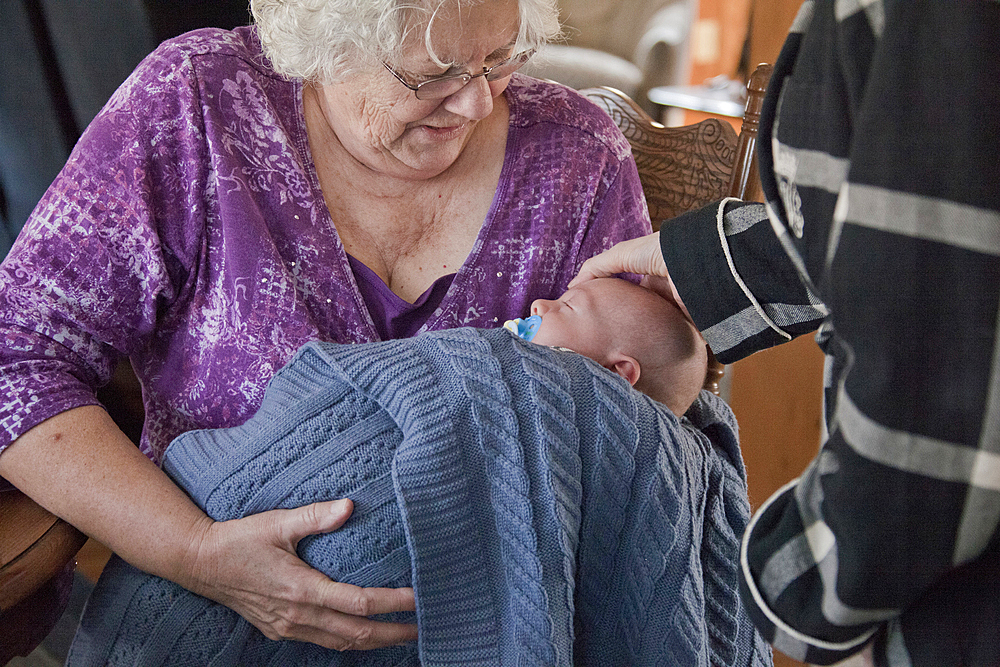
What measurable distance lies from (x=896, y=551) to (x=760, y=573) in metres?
0.12

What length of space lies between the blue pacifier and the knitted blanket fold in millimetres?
210

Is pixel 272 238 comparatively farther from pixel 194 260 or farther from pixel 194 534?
pixel 194 534

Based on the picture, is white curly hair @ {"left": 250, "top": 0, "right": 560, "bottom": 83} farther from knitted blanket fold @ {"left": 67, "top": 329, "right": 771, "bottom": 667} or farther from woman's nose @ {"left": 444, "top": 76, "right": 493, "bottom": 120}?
knitted blanket fold @ {"left": 67, "top": 329, "right": 771, "bottom": 667}

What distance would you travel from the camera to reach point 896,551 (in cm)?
47

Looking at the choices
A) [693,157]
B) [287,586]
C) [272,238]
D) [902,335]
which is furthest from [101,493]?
[693,157]

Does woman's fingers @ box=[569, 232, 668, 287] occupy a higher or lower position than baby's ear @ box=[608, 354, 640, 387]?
higher

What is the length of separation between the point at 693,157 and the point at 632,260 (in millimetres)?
611

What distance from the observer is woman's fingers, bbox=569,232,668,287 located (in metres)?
1.16

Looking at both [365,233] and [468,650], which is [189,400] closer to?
[365,233]

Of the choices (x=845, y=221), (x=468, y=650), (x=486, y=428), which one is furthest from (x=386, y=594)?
(x=845, y=221)

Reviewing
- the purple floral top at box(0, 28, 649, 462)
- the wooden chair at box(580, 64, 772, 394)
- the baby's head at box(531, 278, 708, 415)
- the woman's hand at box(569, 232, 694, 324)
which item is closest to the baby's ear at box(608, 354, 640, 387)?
the baby's head at box(531, 278, 708, 415)

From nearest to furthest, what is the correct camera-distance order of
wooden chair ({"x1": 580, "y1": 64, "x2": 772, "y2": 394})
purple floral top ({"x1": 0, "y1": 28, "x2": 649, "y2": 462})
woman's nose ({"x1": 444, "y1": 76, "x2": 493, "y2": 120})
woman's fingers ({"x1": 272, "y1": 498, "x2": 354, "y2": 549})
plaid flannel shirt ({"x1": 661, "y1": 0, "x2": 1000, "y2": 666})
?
plaid flannel shirt ({"x1": 661, "y1": 0, "x2": 1000, "y2": 666})
woman's fingers ({"x1": 272, "y1": 498, "x2": 354, "y2": 549})
purple floral top ({"x1": 0, "y1": 28, "x2": 649, "y2": 462})
woman's nose ({"x1": 444, "y1": 76, "x2": 493, "y2": 120})
wooden chair ({"x1": 580, "y1": 64, "x2": 772, "y2": 394})

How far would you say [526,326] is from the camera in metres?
1.31

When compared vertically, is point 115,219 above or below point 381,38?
below
